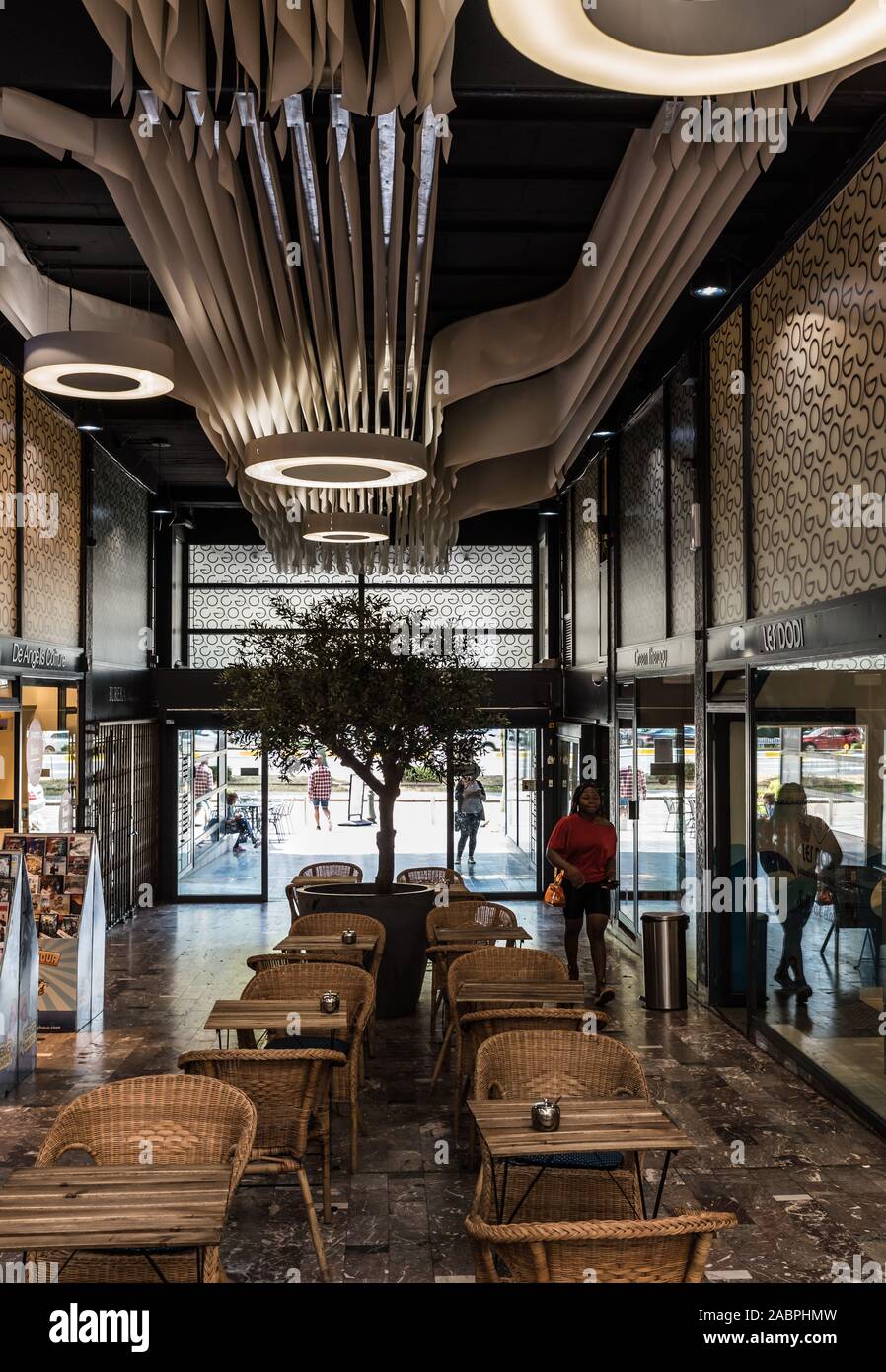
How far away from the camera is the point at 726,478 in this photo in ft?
30.0

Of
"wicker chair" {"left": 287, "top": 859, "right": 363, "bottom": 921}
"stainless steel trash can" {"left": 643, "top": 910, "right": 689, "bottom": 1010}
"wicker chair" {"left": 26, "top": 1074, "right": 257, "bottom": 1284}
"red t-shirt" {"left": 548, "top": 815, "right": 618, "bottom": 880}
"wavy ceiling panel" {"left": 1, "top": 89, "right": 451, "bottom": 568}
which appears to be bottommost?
"stainless steel trash can" {"left": 643, "top": 910, "right": 689, "bottom": 1010}

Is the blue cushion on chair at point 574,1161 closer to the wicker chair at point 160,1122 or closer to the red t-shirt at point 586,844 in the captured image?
the wicker chair at point 160,1122

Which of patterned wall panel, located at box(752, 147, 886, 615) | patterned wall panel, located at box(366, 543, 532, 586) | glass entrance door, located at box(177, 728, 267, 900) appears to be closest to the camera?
patterned wall panel, located at box(752, 147, 886, 615)

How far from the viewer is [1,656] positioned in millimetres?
9422

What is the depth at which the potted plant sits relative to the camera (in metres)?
9.02

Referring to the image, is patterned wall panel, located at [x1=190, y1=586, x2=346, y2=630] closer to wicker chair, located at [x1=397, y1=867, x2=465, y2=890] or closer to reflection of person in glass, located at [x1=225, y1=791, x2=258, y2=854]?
reflection of person in glass, located at [x1=225, y1=791, x2=258, y2=854]

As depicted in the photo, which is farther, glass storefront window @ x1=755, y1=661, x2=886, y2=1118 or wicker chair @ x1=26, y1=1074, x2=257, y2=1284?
glass storefront window @ x1=755, y1=661, x2=886, y2=1118

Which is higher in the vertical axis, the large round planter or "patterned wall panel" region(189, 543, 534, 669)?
"patterned wall panel" region(189, 543, 534, 669)

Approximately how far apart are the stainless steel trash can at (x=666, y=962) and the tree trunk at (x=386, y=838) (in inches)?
82.4

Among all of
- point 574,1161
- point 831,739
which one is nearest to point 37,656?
point 831,739

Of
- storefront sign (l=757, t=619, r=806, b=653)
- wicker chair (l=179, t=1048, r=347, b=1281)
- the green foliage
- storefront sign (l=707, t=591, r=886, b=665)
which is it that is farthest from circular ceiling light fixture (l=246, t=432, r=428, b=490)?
wicker chair (l=179, t=1048, r=347, b=1281)

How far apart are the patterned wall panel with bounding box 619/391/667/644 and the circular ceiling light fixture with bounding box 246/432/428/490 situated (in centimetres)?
315

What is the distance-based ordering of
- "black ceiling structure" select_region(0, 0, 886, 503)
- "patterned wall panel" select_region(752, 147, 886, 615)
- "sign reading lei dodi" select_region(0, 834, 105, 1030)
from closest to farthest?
"black ceiling structure" select_region(0, 0, 886, 503), "patterned wall panel" select_region(752, 147, 886, 615), "sign reading lei dodi" select_region(0, 834, 105, 1030)

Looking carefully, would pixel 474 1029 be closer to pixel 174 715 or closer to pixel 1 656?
pixel 1 656
